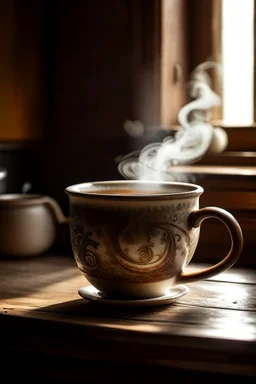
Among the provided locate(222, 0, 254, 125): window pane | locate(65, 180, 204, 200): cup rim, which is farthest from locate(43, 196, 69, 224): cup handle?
locate(222, 0, 254, 125): window pane

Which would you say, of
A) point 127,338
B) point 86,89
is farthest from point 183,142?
point 127,338

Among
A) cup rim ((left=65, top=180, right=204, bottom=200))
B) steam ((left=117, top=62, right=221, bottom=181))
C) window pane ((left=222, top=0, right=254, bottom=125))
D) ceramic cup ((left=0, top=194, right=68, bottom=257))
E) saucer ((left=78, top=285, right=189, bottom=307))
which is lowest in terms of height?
saucer ((left=78, top=285, right=189, bottom=307))

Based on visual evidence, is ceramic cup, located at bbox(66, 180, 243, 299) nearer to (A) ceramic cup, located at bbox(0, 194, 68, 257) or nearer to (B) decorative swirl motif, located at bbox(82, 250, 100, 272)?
(B) decorative swirl motif, located at bbox(82, 250, 100, 272)

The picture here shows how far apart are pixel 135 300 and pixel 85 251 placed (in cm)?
9

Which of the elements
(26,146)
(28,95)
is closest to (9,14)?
(28,95)

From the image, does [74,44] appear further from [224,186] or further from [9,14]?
[224,186]

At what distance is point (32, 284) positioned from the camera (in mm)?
1010

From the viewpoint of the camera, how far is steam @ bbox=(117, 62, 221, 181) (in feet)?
4.10

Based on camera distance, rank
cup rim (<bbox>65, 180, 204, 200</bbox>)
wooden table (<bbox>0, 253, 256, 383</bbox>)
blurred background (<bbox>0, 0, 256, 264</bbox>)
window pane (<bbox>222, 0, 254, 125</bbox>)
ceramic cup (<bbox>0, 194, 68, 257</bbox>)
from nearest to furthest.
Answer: wooden table (<bbox>0, 253, 256, 383</bbox>)
cup rim (<bbox>65, 180, 204, 200</bbox>)
ceramic cup (<bbox>0, 194, 68, 257</bbox>)
blurred background (<bbox>0, 0, 256, 264</bbox>)
window pane (<bbox>222, 0, 254, 125</bbox>)

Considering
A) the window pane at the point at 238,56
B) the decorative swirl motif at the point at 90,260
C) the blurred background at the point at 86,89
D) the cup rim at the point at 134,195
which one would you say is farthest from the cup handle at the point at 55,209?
the window pane at the point at 238,56

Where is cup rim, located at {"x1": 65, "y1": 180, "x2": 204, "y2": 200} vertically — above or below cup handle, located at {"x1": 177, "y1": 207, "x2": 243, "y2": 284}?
above

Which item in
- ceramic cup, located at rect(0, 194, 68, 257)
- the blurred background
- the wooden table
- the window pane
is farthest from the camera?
the window pane

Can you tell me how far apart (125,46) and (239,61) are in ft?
1.05

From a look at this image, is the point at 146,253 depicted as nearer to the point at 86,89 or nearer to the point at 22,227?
the point at 22,227
